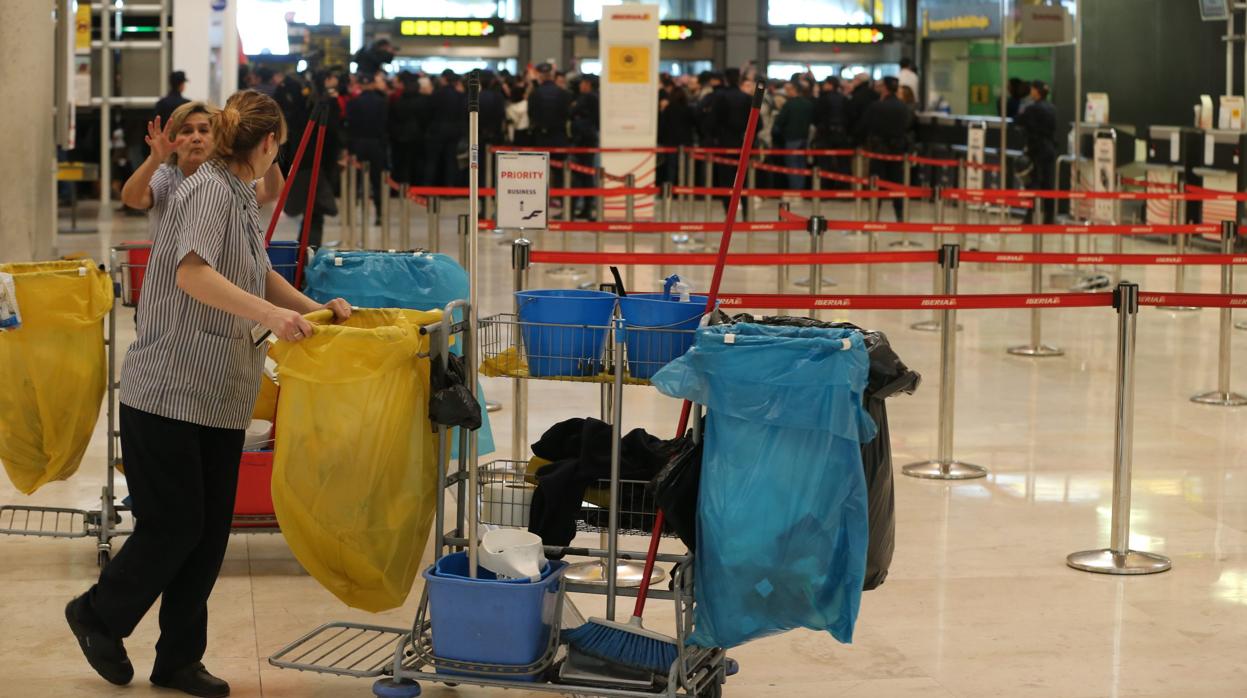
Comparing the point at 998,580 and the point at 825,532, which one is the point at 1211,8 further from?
the point at 825,532

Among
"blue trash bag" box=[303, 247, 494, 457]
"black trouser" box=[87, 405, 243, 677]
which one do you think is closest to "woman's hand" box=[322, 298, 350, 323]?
"black trouser" box=[87, 405, 243, 677]

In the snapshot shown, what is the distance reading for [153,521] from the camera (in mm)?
3785

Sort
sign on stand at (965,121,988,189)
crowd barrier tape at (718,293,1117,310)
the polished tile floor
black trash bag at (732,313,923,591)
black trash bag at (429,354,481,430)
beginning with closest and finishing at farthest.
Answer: black trash bag at (732,313,923,591) → black trash bag at (429,354,481,430) → the polished tile floor → crowd barrier tape at (718,293,1117,310) → sign on stand at (965,121,988,189)

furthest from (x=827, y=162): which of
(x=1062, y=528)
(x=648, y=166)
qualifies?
(x=1062, y=528)

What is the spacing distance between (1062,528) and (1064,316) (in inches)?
231

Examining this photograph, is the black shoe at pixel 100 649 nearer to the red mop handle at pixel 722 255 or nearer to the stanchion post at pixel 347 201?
the red mop handle at pixel 722 255

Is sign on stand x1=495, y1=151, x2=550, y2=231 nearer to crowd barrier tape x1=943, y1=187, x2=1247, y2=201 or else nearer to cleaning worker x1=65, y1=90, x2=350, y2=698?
cleaning worker x1=65, y1=90, x2=350, y2=698

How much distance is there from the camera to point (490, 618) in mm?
3629

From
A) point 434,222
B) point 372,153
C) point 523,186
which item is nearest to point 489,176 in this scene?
point 372,153

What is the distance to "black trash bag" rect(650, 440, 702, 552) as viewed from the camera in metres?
3.62

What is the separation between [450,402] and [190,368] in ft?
1.96

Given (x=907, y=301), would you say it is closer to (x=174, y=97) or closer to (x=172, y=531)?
(x=172, y=531)

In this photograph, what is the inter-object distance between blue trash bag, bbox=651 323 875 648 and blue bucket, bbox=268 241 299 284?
2185 millimetres

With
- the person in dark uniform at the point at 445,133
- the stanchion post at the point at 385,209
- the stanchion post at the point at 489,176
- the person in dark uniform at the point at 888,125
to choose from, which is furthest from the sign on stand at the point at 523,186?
the person in dark uniform at the point at 888,125
